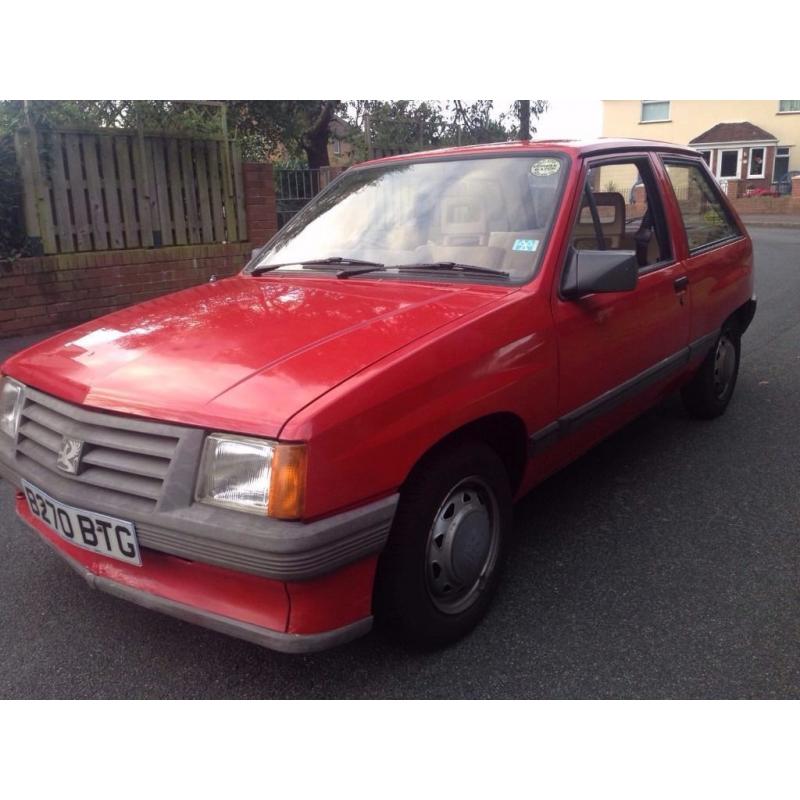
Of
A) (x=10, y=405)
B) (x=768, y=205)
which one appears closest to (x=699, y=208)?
(x=10, y=405)

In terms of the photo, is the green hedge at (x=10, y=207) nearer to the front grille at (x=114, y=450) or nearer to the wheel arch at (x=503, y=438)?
the front grille at (x=114, y=450)

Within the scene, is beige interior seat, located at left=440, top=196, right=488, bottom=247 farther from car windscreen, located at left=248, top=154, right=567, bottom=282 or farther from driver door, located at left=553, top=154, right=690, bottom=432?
driver door, located at left=553, top=154, right=690, bottom=432

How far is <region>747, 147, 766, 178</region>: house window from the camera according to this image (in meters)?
38.4

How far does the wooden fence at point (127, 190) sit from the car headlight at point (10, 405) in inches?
216

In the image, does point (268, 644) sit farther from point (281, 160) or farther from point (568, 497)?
point (281, 160)

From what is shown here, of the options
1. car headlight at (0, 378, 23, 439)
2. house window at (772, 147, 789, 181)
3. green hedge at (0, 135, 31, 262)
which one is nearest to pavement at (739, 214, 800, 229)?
house window at (772, 147, 789, 181)

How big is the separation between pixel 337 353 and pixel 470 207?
129cm

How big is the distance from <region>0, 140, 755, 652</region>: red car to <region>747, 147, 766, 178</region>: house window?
1558 inches

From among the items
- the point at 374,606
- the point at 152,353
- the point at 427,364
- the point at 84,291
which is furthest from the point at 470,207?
the point at 84,291

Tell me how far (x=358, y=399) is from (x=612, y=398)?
5.66 feet

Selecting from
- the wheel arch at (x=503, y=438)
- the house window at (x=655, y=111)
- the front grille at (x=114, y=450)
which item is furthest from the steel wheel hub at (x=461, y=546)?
the house window at (x=655, y=111)

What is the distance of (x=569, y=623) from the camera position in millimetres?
2863

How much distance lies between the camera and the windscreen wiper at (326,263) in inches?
136

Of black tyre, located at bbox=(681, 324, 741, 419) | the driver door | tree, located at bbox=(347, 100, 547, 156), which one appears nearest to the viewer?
the driver door
